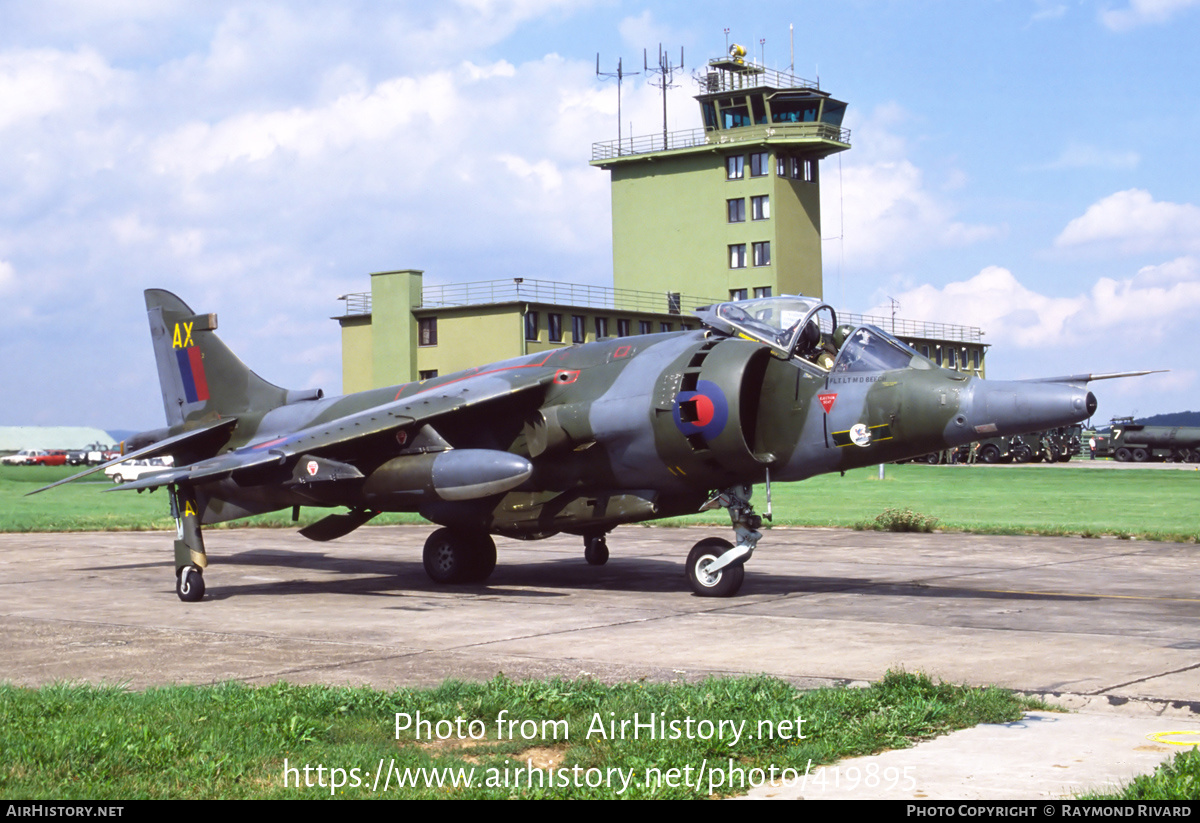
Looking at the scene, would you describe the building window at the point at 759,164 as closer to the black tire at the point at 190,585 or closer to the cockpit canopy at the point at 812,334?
the cockpit canopy at the point at 812,334

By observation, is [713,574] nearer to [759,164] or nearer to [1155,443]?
[759,164]

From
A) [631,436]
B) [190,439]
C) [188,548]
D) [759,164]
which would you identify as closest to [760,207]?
[759,164]

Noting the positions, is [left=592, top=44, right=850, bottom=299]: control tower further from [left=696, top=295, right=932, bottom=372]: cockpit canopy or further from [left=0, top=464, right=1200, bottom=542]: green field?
[left=696, top=295, right=932, bottom=372]: cockpit canopy

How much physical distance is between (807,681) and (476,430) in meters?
8.19

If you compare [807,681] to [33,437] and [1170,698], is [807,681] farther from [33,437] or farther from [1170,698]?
[33,437]

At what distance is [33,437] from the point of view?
184 metres

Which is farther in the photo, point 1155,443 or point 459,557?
point 1155,443

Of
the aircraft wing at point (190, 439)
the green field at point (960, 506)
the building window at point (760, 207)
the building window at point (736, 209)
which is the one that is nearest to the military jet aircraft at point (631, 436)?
the aircraft wing at point (190, 439)

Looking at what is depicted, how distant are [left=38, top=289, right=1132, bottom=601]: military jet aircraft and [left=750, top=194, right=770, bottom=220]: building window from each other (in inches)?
2317

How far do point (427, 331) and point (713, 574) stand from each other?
50.8 metres

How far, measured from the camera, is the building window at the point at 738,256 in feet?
244

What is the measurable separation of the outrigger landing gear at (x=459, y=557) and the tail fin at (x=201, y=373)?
3851 millimetres

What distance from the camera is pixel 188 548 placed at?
47.2ft

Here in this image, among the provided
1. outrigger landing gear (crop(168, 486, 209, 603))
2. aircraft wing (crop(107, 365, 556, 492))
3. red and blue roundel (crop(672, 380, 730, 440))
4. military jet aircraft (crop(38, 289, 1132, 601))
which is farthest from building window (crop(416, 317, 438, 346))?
red and blue roundel (crop(672, 380, 730, 440))
